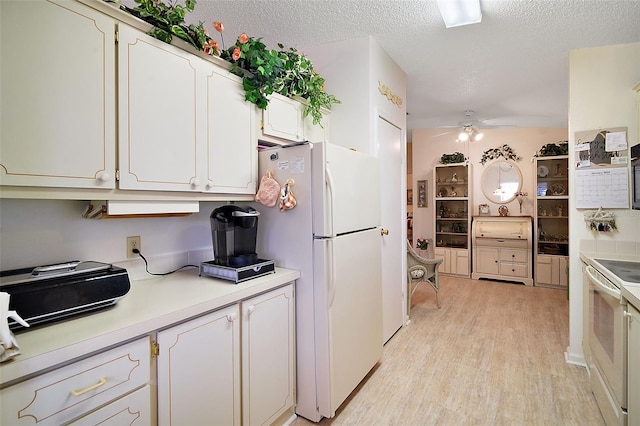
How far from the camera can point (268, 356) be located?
5.49 ft

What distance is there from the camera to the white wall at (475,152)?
5.19m

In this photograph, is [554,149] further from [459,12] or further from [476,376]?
[476,376]

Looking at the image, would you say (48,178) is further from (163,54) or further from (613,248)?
(613,248)

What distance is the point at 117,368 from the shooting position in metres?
1.08

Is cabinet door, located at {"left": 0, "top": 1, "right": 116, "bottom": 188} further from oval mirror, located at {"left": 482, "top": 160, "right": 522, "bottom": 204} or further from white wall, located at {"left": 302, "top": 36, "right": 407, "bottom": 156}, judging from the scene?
oval mirror, located at {"left": 482, "top": 160, "right": 522, "bottom": 204}

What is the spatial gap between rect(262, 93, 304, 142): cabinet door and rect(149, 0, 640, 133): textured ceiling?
678 millimetres

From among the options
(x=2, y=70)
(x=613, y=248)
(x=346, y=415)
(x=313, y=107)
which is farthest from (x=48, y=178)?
(x=613, y=248)

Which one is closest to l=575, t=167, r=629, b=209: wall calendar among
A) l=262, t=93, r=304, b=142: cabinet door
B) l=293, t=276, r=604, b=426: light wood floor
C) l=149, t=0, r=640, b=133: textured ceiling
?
l=149, t=0, r=640, b=133: textured ceiling

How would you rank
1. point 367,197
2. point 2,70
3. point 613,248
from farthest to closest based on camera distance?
point 613,248 → point 367,197 → point 2,70

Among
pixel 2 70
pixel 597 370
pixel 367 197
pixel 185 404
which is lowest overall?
pixel 597 370

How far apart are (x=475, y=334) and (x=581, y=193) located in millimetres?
1569

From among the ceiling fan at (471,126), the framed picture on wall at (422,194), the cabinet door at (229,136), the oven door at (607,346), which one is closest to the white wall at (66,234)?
the cabinet door at (229,136)

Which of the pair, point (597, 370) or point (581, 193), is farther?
point (581, 193)

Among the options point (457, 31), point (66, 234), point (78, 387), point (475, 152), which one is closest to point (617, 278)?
point (457, 31)
